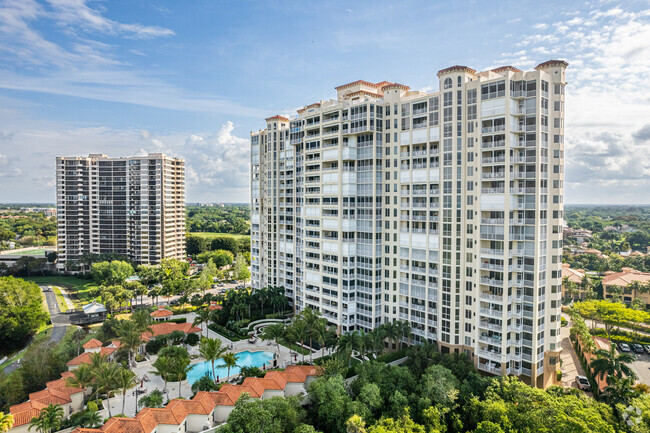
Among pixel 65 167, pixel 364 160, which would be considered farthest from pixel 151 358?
pixel 65 167

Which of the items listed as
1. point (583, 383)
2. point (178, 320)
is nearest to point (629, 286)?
point (583, 383)

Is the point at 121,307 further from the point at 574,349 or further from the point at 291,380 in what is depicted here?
the point at 574,349

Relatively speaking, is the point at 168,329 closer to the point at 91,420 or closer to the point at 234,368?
the point at 234,368

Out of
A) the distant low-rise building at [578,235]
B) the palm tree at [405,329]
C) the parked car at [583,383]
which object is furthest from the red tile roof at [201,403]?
the distant low-rise building at [578,235]

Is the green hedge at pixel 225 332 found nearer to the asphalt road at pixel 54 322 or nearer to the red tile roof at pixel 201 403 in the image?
the red tile roof at pixel 201 403

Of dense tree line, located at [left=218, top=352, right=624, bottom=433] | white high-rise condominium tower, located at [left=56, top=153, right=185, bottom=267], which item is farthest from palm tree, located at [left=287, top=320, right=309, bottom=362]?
white high-rise condominium tower, located at [left=56, top=153, right=185, bottom=267]
